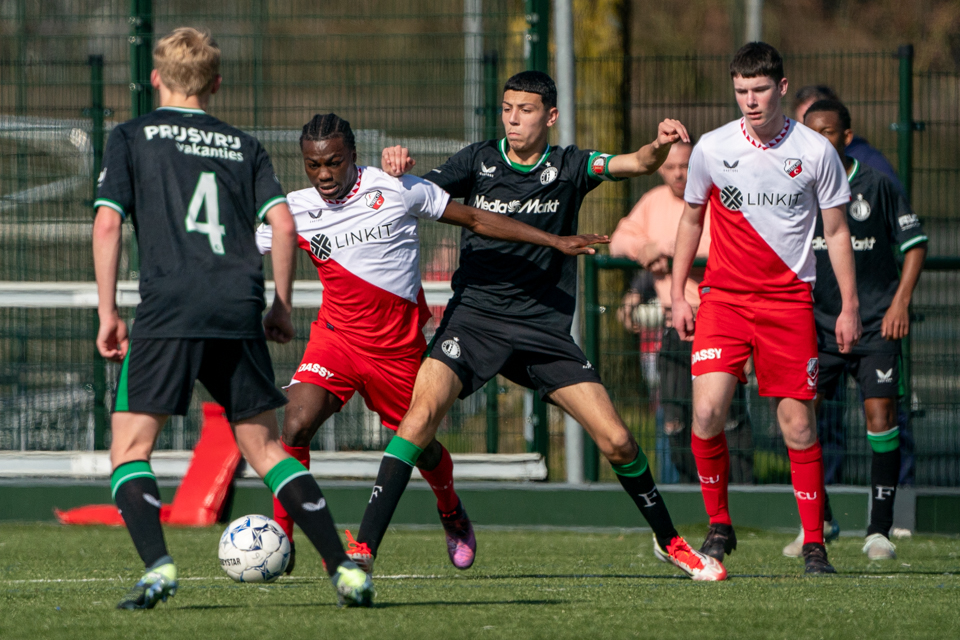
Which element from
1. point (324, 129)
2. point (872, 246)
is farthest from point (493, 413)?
point (324, 129)

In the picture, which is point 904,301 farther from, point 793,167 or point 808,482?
point 793,167

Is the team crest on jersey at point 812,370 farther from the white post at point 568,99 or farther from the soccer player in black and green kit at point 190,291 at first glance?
the white post at point 568,99

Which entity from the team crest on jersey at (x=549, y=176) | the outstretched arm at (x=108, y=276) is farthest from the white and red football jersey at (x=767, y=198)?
the outstretched arm at (x=108, y=276)

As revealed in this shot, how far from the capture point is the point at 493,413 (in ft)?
31.3

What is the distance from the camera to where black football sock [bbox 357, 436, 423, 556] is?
589 centimetres

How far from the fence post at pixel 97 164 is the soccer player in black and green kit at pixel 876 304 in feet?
15.9

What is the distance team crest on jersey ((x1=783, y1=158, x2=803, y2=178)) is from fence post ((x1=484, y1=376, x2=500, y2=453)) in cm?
371

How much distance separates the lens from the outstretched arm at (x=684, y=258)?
21.0ft

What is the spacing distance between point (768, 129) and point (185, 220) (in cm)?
275

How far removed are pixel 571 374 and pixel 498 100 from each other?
363cm

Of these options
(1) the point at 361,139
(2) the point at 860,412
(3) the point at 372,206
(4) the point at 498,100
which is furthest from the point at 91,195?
(2) the point at 860,412

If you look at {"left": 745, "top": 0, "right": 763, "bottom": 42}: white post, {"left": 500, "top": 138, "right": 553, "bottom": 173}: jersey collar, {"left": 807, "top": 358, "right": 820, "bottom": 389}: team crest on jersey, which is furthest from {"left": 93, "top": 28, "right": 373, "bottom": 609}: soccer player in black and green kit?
{"left": 745, "top": 0, "right": 763, "bottom": 42}: white post

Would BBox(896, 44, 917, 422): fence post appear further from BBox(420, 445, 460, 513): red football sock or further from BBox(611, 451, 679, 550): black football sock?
BBox(420, 445, 460, 513): red football sock

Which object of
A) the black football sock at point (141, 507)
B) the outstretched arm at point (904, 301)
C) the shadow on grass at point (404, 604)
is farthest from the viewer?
the outstretched arm at point (904, 301)
